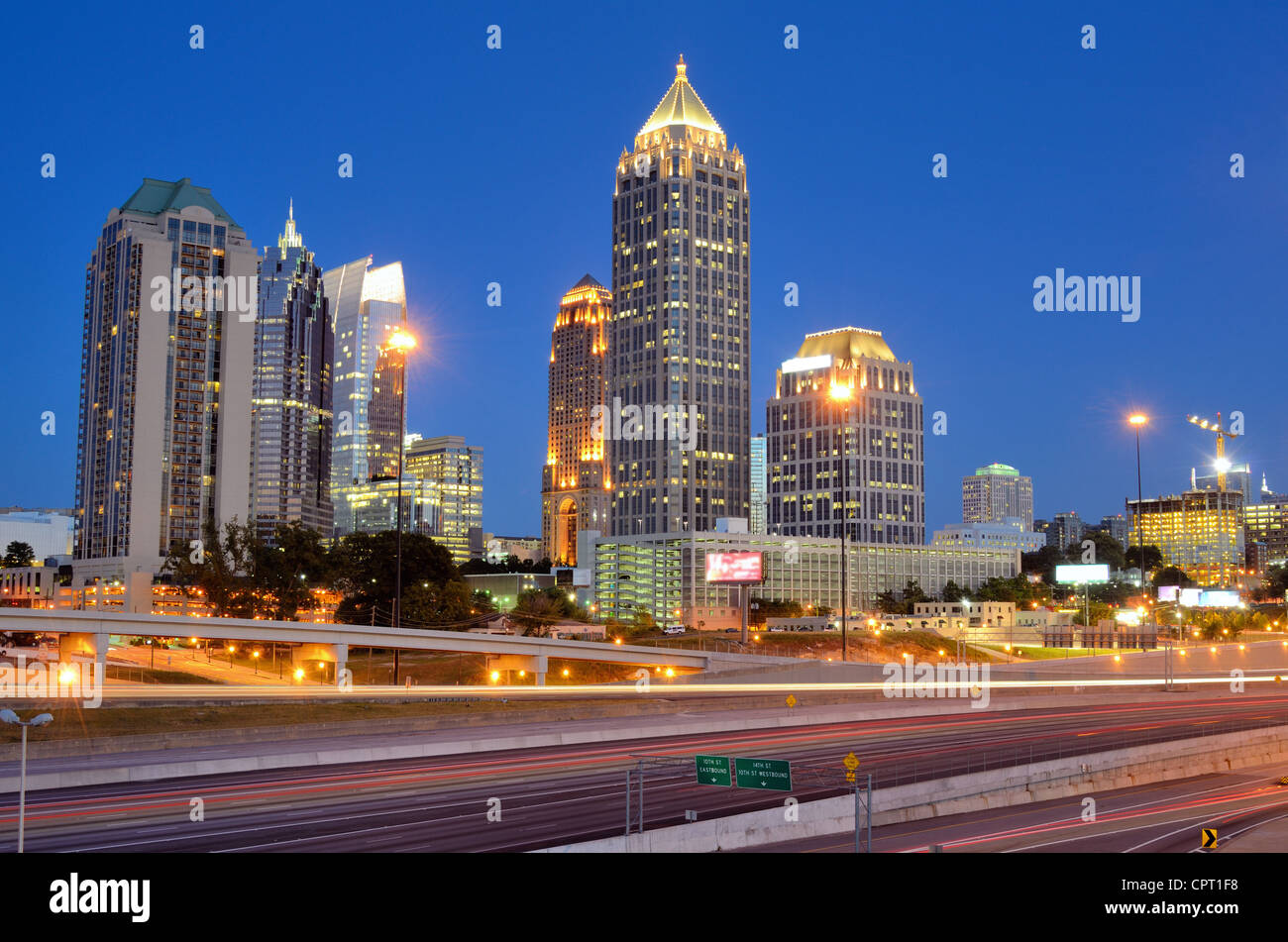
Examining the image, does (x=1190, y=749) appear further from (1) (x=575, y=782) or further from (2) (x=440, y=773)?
(2) (x=440, y=773)

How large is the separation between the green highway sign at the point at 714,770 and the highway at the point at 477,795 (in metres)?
2.97

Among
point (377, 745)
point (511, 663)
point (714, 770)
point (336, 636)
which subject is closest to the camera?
point (714, 770)

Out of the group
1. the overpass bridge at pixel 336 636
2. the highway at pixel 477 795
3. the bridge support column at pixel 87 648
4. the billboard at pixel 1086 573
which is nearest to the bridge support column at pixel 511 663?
the overpass bridge at pixel 336 636

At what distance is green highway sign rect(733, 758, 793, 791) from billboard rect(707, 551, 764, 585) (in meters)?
75.6

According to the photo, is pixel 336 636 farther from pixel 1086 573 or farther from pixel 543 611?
pixel 543 611

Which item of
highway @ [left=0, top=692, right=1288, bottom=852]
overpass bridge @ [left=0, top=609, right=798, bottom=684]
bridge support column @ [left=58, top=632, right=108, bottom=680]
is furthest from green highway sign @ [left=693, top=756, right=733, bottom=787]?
bridge support column @ [left=58, top=632, right=108, bottom=680]

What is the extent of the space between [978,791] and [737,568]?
6464 centimetres

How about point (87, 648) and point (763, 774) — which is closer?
point (763, 774)

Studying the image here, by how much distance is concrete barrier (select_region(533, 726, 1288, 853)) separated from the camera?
2903 centimetres

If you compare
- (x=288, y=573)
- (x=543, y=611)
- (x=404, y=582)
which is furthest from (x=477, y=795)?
(x=543, y=611)

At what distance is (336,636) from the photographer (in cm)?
8281

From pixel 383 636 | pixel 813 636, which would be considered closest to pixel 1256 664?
pixel 813 636

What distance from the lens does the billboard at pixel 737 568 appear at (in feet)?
341
